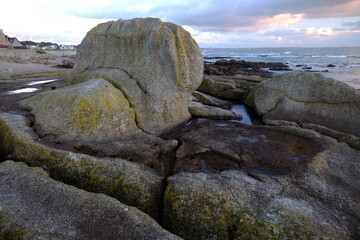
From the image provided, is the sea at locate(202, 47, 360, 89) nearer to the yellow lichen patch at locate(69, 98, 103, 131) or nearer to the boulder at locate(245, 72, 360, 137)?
the boulder at locate(245, 72, 360, 137)

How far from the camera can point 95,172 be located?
6.11 meters

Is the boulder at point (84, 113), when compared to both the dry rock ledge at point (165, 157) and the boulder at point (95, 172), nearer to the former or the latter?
the dry rock ledge at point (165, 157)

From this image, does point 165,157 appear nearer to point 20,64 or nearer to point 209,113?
point 209,113

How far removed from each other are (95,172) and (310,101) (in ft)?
38.4

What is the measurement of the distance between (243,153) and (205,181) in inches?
101

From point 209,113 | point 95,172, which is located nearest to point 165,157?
point 95,172

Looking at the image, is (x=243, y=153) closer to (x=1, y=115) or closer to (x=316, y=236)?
(x=316, y=236)

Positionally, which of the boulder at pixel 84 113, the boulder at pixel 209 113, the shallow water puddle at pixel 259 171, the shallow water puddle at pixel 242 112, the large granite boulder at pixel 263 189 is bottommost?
the shallow water puddle at pixel 242 112

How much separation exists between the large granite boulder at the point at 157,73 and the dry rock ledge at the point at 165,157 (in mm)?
54

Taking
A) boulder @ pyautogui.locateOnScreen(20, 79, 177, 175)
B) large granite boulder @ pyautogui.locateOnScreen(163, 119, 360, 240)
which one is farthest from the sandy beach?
large granite boulder @ pyautogui.locateOnScreen(163, 119, 360, 240)

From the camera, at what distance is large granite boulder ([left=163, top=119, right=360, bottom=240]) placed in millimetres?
4684

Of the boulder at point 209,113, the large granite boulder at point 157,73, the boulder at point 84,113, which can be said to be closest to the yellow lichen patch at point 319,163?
the boulder at point 209,113

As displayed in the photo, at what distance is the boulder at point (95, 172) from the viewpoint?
18.5 ft

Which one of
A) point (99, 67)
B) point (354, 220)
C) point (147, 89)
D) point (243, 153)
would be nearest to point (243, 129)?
point (243, 153)
